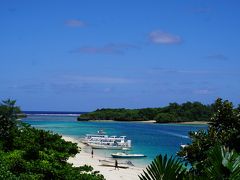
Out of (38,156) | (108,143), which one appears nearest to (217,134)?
(38,156)

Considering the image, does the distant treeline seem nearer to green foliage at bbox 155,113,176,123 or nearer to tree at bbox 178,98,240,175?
green foliage at bbox 155,113,176,123

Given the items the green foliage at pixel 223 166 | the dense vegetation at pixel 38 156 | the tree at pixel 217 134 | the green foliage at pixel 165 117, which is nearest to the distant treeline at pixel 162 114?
the green foliage at pixel 165 117

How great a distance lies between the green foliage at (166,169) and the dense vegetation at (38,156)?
7706mm

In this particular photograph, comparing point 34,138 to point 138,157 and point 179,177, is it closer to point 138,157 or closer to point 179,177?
point 179,177

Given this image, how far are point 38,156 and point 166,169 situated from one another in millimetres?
11014

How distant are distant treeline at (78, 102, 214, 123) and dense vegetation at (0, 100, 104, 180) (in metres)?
147

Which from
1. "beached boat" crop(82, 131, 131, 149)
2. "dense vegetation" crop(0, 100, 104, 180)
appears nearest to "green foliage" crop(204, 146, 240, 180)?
"dense vegetation" crop(0, 100, 104, 180)

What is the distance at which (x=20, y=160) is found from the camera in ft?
50.0

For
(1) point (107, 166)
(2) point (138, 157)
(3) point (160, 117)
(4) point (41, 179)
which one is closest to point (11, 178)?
(4) point (41, 179)

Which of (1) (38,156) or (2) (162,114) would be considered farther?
(2) (162,114)

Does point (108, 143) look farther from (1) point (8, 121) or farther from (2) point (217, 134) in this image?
(2) point (217, 134)

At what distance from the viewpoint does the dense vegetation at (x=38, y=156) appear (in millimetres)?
14977

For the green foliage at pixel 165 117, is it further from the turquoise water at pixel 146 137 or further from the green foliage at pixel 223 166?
the green foliage at pixel 223 166

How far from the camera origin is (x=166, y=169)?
5.47m
